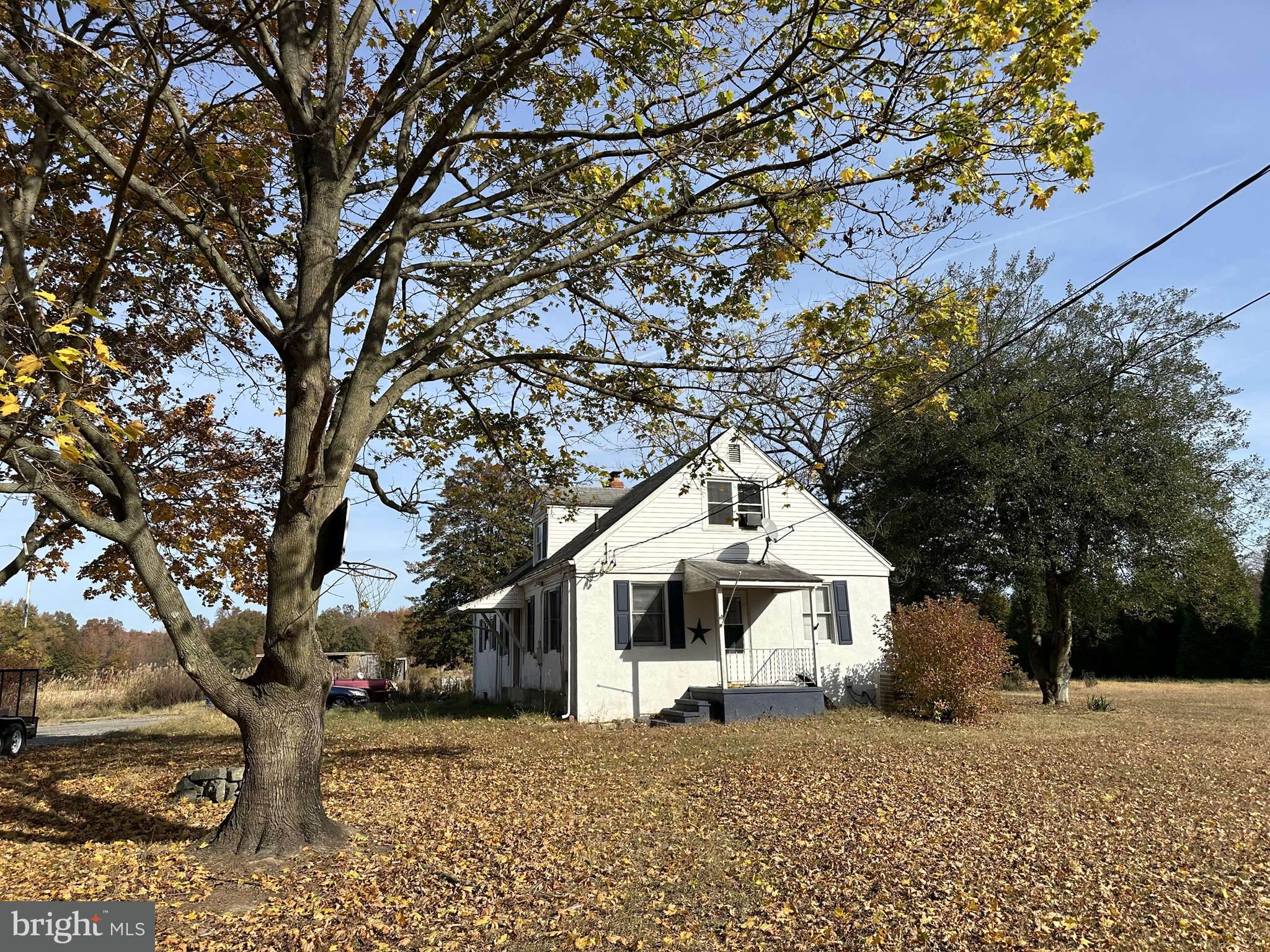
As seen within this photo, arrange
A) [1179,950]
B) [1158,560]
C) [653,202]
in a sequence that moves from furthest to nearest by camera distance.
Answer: [1158,560], [653,202], [1179,950]

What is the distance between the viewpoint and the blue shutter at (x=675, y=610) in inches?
698

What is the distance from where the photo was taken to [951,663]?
53.2ft

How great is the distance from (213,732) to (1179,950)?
1676cm

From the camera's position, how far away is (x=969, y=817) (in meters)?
7.93

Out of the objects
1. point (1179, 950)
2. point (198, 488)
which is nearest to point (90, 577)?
point (198, 488)

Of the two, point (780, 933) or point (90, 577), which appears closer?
point (780, 933)

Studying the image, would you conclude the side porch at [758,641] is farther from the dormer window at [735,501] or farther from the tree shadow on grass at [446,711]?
the tree shadow on grass at [446,711]

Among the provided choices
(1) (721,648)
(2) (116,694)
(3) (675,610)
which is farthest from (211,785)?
(2) (116,694)

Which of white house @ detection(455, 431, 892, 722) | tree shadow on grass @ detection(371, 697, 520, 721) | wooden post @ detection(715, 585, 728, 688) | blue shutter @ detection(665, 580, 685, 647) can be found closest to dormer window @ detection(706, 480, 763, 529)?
white house @ detection(455, 431, 892, 722)

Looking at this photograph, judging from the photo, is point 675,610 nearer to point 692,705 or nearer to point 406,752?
point 692,705

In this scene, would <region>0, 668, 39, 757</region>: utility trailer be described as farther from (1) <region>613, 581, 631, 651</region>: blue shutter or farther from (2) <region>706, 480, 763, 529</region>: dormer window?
(2) <region>706, 480, 763, 529</region>: dormer window

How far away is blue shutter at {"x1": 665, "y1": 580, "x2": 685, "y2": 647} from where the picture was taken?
58.2 feet

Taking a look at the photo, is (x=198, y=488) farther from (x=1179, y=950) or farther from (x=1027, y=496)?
(x=1027, y=496)

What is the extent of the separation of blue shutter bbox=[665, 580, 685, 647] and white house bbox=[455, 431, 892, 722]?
27mm
